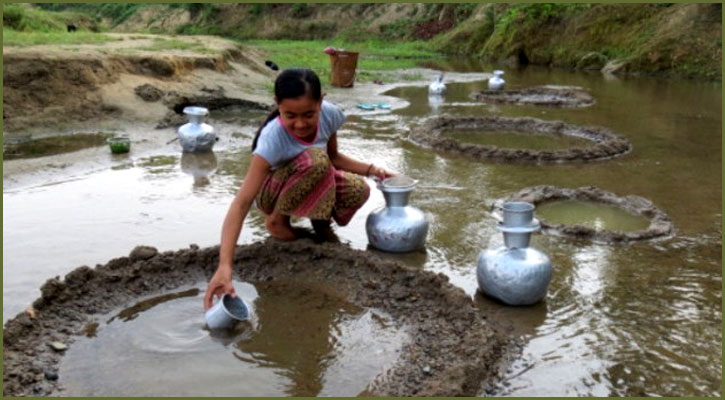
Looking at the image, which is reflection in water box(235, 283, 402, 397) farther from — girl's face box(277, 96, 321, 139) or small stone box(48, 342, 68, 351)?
girl's face box(277, 96, 321, 139)

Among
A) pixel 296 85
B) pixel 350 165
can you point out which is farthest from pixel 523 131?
pixel 296 85

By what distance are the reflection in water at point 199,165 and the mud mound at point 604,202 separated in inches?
114

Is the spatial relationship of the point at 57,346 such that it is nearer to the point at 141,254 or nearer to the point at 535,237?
the point at 141,254

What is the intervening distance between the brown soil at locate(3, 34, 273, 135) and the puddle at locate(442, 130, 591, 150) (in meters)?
3.61

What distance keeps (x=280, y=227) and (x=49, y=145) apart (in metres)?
4.57

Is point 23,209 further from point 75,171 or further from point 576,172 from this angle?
point 576,172

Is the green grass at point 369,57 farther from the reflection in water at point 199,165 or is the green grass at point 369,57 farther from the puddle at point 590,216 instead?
the puddle at point 590,216

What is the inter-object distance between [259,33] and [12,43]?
1139 inches

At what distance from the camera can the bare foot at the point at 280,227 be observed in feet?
15.6

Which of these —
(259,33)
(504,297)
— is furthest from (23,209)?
(259,33)

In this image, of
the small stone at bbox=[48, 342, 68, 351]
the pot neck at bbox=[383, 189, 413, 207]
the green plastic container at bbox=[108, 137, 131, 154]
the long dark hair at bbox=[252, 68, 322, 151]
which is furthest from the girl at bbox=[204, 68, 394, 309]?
the green plastic container at bbox=[108, 137, 131, 154]

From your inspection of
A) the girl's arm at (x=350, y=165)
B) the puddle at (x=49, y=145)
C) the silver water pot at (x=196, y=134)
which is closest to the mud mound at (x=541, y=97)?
the silver water pot at (x=196, y=134)

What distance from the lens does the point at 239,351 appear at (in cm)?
338

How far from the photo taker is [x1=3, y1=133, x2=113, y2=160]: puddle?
24.7ft
